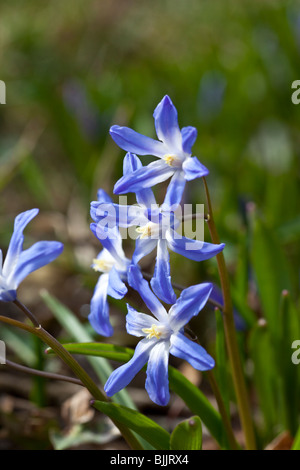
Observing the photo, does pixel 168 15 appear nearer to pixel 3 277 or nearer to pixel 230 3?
pixel 230 3

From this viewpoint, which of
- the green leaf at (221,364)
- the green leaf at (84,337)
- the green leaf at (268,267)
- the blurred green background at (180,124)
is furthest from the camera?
the blurred green background at (180,124)

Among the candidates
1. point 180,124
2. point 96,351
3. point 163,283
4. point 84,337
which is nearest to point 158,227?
point 163,283

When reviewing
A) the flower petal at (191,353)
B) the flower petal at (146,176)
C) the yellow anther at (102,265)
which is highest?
the flower petal at (146,176)

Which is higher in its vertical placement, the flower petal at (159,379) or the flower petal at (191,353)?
the flower petal at (191,353)

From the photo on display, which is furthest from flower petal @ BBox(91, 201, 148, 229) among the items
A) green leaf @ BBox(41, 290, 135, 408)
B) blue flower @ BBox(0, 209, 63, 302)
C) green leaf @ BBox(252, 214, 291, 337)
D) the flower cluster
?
green leaf @ BBox(252, 214, 291, 337)

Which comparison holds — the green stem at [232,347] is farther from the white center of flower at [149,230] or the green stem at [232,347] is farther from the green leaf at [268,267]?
the green leaf at [268,267]

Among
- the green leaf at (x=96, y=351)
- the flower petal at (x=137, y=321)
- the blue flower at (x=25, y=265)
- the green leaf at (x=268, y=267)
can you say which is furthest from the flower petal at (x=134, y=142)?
the green leaf at (x=268, y=267)

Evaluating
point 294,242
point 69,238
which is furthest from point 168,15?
point 294,242

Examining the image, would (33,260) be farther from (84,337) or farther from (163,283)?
(84,337)
